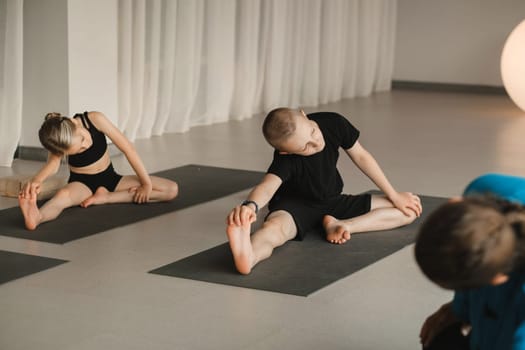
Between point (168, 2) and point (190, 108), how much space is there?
0.74m

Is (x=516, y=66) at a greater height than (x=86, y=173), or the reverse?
(x=516, y=66)

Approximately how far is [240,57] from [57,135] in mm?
3328

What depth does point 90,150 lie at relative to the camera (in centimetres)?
392

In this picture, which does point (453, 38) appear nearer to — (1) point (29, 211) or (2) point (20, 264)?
(1) point (29, 211)

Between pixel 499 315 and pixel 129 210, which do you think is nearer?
pixel 499 315

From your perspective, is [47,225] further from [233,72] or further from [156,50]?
[233,72]

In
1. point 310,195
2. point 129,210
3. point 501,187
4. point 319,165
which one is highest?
point 501,187

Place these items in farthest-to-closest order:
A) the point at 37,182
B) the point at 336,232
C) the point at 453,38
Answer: the point at 453,38
the point at 37,182
the point at 336,232

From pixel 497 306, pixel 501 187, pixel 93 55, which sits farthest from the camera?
pixel 93 55

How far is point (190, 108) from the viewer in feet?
20.7

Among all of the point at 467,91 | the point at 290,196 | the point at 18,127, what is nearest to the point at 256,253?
the point at 290,196

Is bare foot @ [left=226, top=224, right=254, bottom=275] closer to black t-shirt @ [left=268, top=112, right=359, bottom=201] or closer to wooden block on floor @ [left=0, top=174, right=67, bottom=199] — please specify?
black t-shirt @ [left=268, top=112, right=359, bottom=201]

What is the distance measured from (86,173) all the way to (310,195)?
1.04 metres

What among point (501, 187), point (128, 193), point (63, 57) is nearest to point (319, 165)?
point (128, 193)
